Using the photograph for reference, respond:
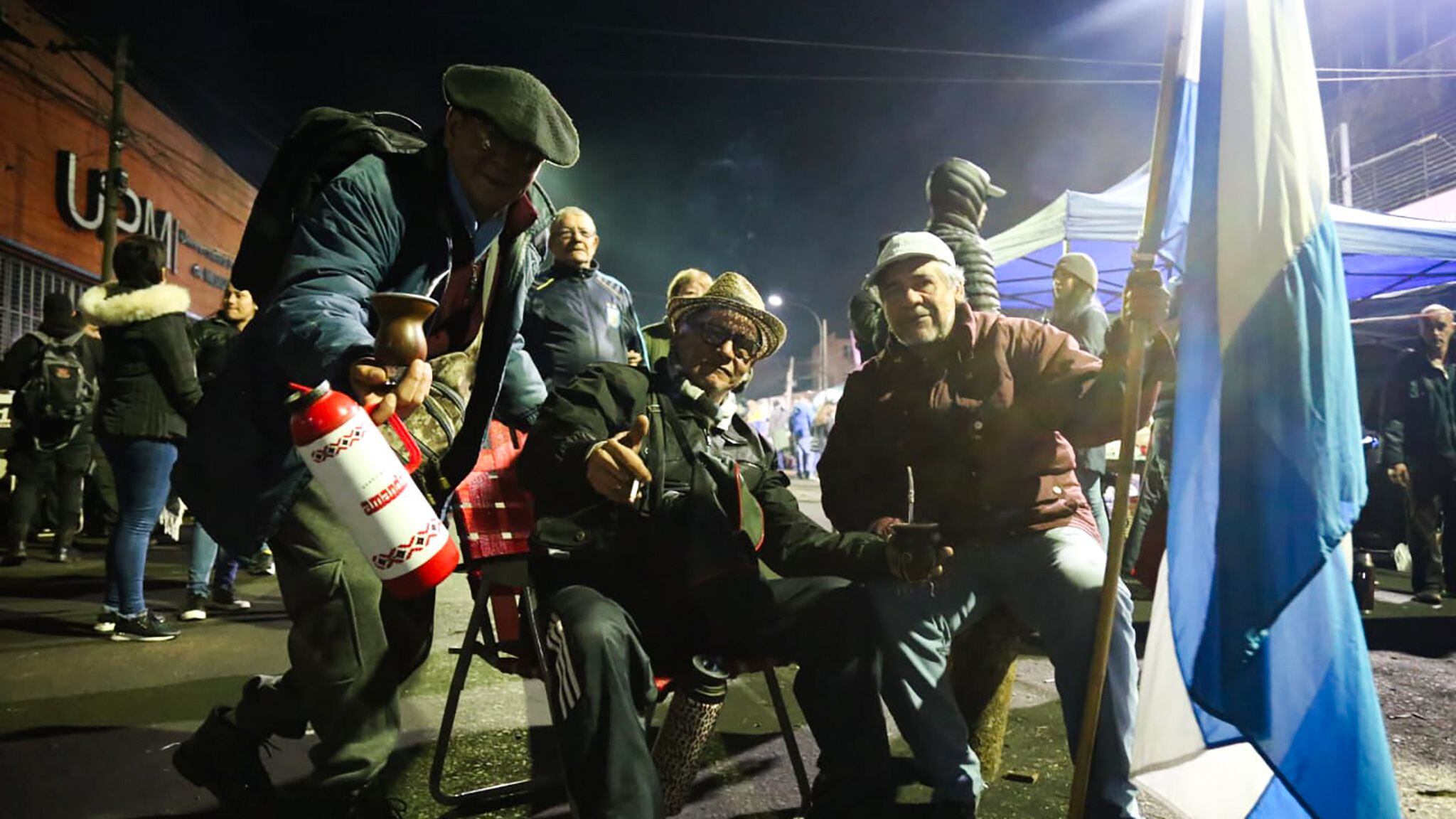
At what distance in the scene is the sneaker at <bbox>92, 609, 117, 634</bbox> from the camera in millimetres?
4629

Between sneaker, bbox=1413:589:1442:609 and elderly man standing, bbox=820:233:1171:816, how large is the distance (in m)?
5.45

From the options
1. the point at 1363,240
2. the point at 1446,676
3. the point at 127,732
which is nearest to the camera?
the point at 127,732

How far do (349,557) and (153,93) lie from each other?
23.3m

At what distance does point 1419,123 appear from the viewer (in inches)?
809

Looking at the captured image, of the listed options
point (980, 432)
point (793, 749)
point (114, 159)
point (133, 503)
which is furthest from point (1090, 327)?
point (114, 159)

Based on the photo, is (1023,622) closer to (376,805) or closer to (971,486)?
(971,486)

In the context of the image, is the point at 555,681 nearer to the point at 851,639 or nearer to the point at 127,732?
the point at 851,639

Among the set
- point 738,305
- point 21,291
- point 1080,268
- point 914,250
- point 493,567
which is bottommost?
point 493,567

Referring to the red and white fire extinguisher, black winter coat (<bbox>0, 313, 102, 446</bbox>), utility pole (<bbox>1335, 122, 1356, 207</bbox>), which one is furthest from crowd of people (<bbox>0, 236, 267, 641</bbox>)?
utility pole (<bbox>1335, 122, 1356, 207</bbox>)

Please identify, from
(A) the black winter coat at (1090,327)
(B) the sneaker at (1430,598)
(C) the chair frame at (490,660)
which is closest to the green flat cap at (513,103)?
(C) the chair frame at (490,660)

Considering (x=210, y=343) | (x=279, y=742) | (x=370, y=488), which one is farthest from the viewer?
(x=210, y=343)

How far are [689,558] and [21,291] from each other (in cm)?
1832

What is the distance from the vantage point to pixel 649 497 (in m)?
2.46

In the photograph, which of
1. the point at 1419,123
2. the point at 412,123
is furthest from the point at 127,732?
the point at 1419,123
